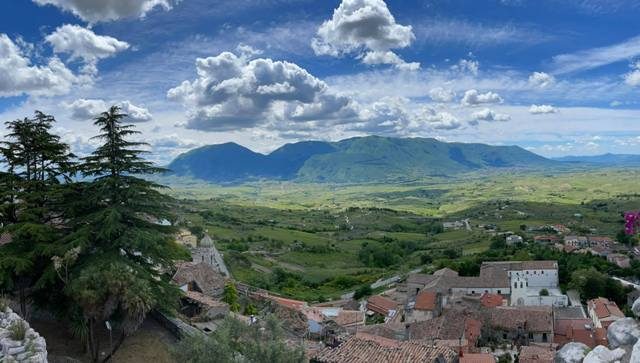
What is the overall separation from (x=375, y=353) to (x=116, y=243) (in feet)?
45.3

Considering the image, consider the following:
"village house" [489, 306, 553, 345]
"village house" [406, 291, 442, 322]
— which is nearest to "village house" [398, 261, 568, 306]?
"village house" [406, 291, 442, 322]

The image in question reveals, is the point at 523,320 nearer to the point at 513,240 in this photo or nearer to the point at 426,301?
the point at 426,301

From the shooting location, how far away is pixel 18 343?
1545 centimetres

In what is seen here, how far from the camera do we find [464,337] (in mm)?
46562

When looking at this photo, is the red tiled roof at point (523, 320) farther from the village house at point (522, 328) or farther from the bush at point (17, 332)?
the bush at point (17, 332)

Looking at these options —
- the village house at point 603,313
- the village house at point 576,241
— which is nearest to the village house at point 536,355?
the village house at point 603,313

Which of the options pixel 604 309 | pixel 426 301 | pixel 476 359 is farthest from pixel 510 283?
pixel 476 359

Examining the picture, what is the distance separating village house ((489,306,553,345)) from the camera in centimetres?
5109

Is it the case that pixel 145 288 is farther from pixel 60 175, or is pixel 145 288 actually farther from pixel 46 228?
pixel 60 175

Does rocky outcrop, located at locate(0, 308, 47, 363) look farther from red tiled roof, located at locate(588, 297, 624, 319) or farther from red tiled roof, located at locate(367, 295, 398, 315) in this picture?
red tiled roof, located at locate(367, 295, 398, 315)

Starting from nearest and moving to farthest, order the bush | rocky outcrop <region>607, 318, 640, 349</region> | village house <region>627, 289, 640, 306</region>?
1. the bush
2. rocky outcrop <region>607, 318, 640, 349</region>
3. village house <region>627, 289, 640, 306</region>

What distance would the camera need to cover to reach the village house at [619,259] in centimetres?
8881

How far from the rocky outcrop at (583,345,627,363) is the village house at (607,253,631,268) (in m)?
82.3

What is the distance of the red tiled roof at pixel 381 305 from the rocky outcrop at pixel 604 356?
5454cm
